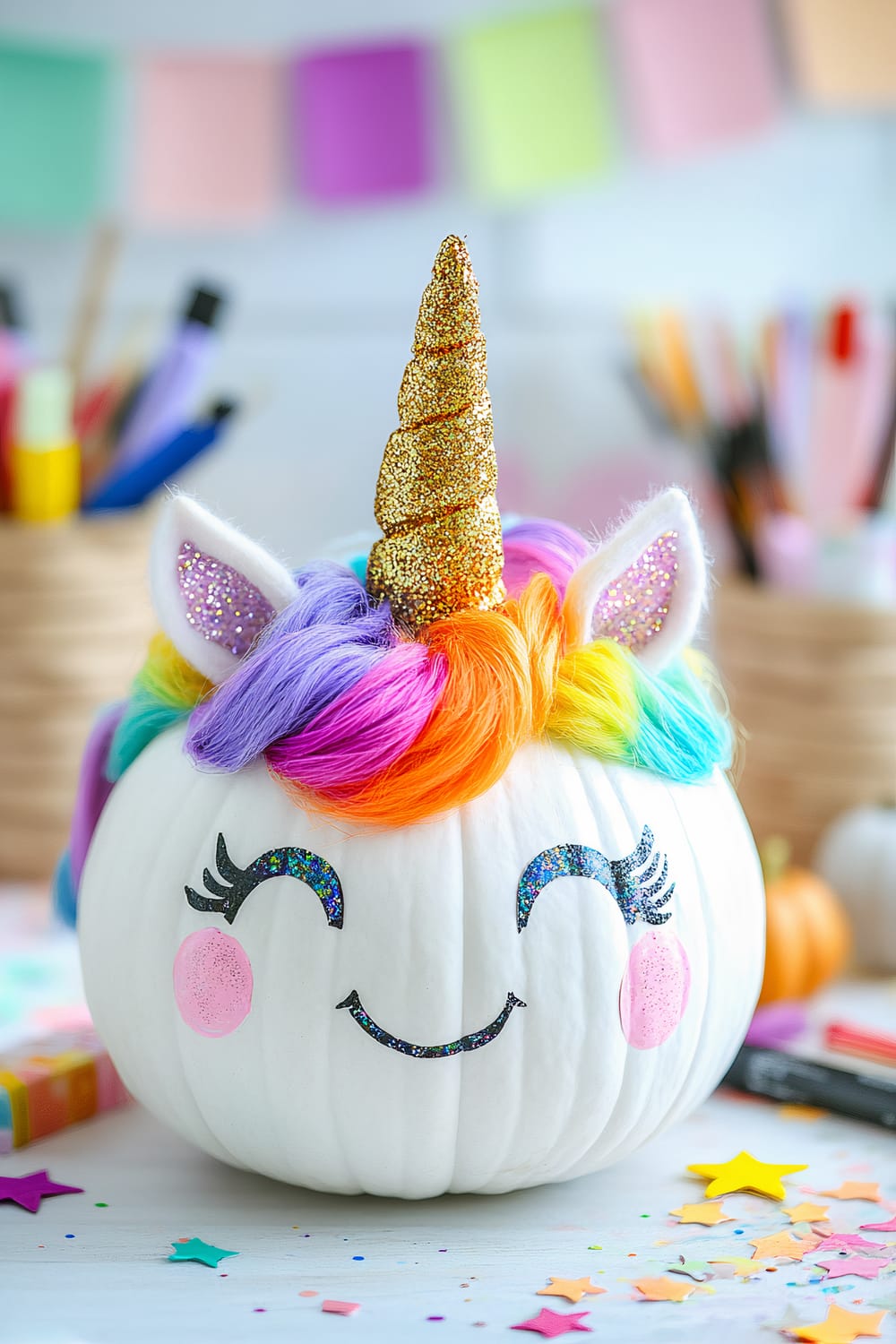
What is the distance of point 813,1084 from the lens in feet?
2.38

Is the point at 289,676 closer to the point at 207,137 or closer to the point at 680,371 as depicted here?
the point at 680,371

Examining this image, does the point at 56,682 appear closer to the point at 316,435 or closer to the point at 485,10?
the point at 316,435

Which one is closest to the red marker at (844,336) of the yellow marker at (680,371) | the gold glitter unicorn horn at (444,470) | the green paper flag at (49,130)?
the yellow marker at (680,371)

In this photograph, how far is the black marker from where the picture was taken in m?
0.70

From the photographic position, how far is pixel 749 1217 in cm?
61

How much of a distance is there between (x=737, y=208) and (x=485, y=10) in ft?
0.91

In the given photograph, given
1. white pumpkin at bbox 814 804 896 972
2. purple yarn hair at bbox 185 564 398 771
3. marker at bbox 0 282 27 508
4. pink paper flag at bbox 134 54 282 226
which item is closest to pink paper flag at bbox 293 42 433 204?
pink paper flag at bbox 134 54 282 226

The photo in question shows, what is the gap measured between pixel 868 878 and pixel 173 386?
22.2 inches

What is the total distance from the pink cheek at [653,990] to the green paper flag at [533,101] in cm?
87

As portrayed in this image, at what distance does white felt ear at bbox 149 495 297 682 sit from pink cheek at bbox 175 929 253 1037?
0.36ft

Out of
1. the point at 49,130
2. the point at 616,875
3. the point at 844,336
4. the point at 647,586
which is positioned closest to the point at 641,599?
the point at 647,586

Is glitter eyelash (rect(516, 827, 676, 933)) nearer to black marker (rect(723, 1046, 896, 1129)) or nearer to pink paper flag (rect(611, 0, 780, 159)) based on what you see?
black marker (rect(723, 1046, 896, 1129))

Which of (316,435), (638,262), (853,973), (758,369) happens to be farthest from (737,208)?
(853,973)

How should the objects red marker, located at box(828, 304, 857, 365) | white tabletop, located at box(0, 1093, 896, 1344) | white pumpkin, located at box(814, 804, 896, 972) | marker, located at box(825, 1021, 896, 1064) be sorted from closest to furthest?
white tabletop, located at box(0, 1093, 896, 1344), marker, located at box(825, 1021, 896, 1064), white pumpkin, located at box(814, 804, 896, 972), red marker, located at box(828, 304, 857, 365)
